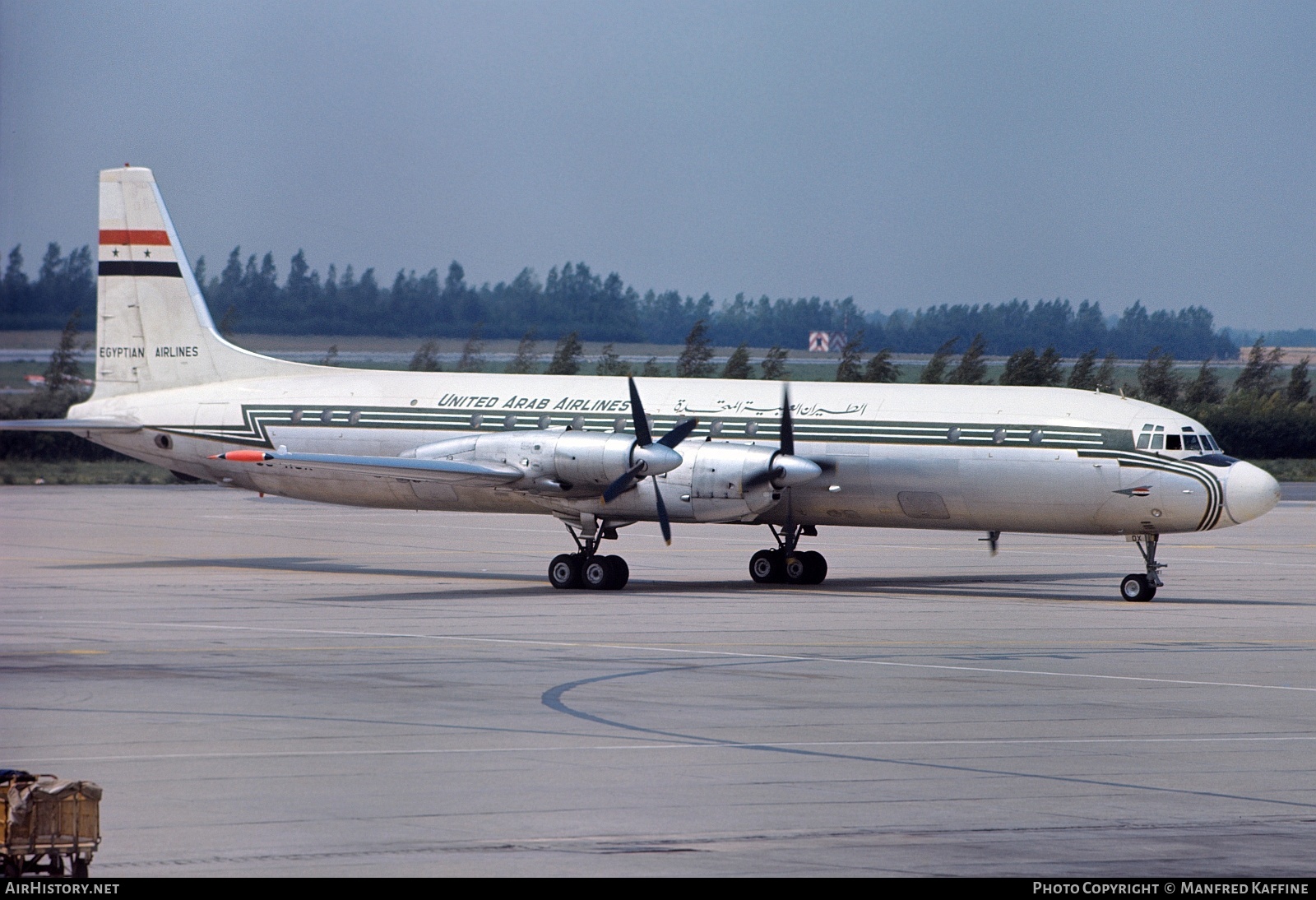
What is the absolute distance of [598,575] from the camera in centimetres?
3052

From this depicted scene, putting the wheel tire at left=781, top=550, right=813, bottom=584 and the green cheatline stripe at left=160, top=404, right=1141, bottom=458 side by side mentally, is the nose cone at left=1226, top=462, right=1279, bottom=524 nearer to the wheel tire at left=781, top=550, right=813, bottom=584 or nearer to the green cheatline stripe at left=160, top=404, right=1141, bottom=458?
the green cheatline stripe at left=160, top=404, right=1141, bottom=458

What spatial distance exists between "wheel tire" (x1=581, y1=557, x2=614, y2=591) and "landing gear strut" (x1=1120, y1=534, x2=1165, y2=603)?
9.11m

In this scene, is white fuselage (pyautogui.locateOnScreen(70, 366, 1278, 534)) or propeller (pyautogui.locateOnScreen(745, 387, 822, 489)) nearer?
white fuselage (pyautogui.locateOnScreen(70, 366, 1278, 534))

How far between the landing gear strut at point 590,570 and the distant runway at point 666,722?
38cm

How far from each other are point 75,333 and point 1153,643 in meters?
15.4

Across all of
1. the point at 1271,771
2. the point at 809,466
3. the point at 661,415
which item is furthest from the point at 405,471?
the point at 1271,771

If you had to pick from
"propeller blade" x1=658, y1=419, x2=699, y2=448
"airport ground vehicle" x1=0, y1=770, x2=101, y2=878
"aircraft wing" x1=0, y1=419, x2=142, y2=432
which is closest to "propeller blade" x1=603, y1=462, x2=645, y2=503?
"propeller blade" x1=658, y1=419, x2=699, y2=448

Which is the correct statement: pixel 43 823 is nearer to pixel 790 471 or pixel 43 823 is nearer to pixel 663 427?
pixel 790 471

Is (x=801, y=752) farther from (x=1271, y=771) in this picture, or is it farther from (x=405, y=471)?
(x=405, y=471)

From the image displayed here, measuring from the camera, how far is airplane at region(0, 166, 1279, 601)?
29.5m

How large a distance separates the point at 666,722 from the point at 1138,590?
15783 millimetres

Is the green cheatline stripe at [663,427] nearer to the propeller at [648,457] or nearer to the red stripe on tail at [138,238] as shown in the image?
the propeller at [648,457]
